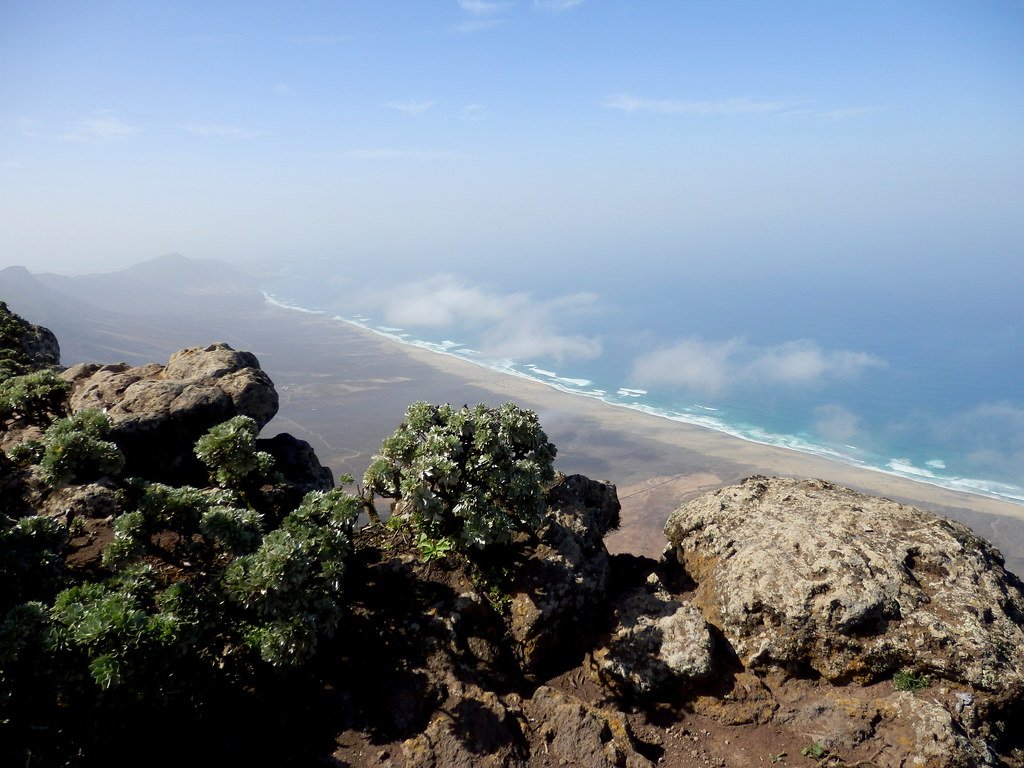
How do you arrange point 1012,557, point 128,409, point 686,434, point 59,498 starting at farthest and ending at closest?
point 686,434 → point 1012,557 → point 128,409 → point 59,498

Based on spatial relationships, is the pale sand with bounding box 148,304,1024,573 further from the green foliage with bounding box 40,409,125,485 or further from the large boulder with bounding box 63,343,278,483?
the green foliage with bounding box 40,409,125,485

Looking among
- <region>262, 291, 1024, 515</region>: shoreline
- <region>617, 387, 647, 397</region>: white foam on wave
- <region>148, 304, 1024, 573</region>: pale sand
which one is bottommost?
<region>148, 304, 1024, 573</region>: pale sand

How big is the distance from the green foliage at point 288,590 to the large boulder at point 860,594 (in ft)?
36.3

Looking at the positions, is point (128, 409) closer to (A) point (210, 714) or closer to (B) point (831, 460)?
(A) point (210, 714)

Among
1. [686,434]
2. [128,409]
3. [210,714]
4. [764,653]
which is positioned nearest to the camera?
[210,714]

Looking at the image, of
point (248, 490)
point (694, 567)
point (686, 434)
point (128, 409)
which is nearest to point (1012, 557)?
point (686, 434)

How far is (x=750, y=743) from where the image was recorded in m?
12.2

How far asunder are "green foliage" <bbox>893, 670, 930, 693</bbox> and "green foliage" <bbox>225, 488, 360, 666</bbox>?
14020 mm

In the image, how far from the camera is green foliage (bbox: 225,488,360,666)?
34.4ft

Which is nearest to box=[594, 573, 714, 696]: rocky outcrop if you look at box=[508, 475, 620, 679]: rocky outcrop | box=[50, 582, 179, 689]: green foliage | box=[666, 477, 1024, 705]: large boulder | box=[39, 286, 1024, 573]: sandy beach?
box=[508, 475, 620, 679]: rocky outcrop

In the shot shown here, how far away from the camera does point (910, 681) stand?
12.5 meters

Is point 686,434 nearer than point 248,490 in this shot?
No

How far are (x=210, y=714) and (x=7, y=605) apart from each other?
4502mm

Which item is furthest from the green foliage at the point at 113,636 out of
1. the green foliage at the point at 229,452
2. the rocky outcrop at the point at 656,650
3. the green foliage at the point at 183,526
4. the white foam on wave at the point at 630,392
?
the white foam on wave at the point at 630,392
